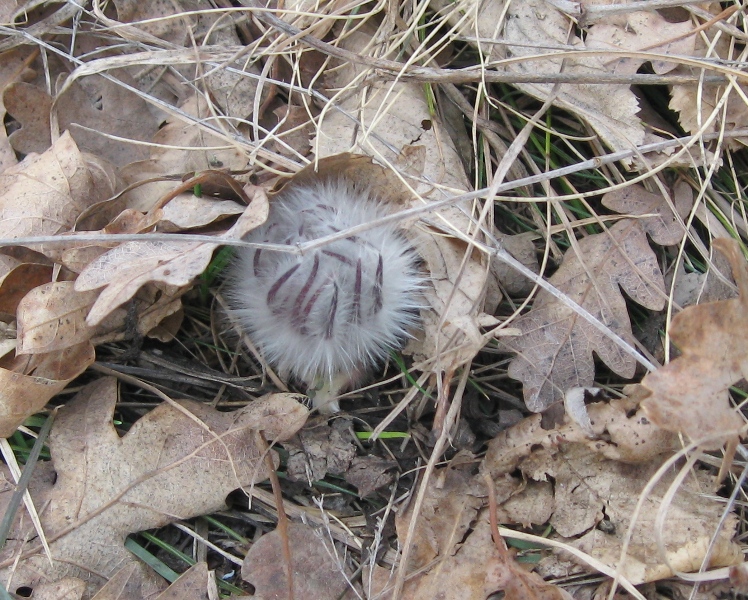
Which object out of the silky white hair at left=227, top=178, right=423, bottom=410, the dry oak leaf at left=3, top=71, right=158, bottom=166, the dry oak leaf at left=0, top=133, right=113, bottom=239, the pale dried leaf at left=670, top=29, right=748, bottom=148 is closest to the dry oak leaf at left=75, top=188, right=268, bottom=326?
the silky white hair at left=227, top=178, right=423, bottom=410

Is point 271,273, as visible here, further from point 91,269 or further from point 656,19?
point 656,19

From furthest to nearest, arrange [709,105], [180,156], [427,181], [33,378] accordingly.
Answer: [180,156] → [709,105] → [427,181] → [33,378]

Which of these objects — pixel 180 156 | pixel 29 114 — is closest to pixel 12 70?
pixel 29 114

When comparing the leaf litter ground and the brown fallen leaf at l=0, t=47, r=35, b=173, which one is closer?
the leaf litter ground

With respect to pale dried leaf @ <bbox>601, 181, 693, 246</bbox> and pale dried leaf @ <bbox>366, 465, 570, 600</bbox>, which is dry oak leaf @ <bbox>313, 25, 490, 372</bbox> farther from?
pale dried leaf @ <bbox>601, 181, 693, 246</bbox>

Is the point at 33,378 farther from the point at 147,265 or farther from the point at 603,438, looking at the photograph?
the point at 603,438

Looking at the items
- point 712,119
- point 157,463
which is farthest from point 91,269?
point 712,119

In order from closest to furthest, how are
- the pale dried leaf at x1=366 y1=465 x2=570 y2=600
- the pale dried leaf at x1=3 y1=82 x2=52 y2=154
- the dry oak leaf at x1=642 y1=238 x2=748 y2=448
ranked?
the dry oak leaf at x1=642 y1=238 x2=748 y2=448
the pale dried leaf at x1=366 y1=465 x2=570 y2=600
the pale dried leaf at x1=3 y1=82 x2=52 y2=154
